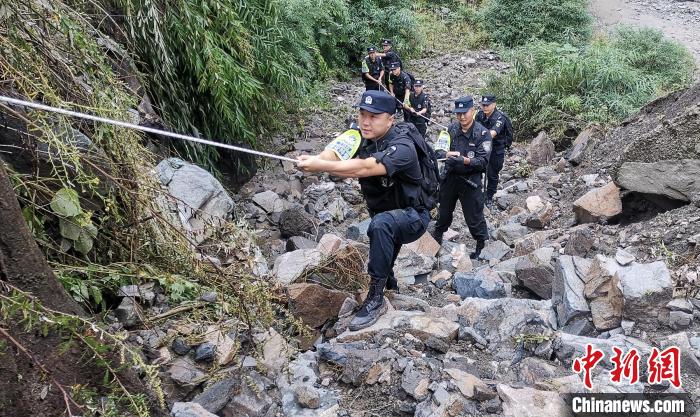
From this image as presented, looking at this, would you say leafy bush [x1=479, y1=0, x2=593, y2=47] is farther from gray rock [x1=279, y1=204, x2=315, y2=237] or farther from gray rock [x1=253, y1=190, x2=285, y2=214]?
A: gray rock [x1=279, y1=204, x2=315, y2=237]

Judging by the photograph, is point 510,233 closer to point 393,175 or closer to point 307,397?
point 393,175

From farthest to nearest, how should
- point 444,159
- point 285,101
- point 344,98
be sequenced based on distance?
point 344,98
point 285,101
point 444,159

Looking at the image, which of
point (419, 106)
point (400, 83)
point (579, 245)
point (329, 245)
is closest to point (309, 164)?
point (329, 245)

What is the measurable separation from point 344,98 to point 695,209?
30.6 feet

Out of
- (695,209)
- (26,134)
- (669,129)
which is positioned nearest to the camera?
(26,134)

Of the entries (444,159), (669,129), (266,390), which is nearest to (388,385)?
(266,390)

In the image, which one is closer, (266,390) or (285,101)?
(266,390)

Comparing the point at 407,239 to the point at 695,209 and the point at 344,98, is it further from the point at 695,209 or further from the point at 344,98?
the point at 344,98

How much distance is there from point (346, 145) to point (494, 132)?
Result: 4447 millimetres

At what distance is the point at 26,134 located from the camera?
3068mm

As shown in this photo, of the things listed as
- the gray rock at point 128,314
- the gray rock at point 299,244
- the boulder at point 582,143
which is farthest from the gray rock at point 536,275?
the boulder at point 582,143

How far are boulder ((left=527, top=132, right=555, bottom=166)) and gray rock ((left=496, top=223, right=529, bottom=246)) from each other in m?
3.18

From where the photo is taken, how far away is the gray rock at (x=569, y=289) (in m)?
4.14

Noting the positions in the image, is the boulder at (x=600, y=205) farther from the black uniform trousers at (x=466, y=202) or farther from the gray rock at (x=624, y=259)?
the gray rock at (x=624, y=259)
